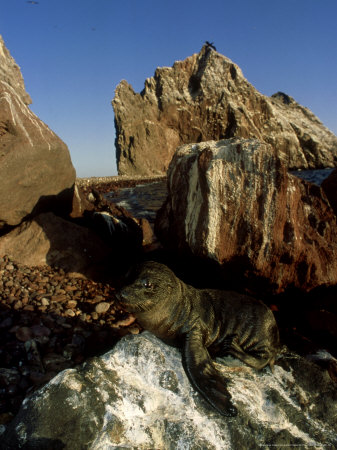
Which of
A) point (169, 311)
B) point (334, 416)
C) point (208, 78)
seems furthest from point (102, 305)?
point (208, 78)

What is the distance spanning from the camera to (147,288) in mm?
2877

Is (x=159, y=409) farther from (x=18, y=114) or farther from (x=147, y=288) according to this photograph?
(x=18, y=114)

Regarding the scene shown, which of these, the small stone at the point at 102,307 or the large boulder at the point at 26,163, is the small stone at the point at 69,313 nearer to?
the small stone at the point at 102,307

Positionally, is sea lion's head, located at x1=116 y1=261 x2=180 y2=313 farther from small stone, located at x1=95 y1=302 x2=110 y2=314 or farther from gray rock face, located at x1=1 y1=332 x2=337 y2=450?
small stone, located at x1=95 y1=302 x2=110 y2=314

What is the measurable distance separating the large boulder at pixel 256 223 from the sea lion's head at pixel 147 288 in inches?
45.8

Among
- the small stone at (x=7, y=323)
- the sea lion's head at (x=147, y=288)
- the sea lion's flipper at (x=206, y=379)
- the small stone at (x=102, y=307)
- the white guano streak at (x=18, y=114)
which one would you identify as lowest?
the small stone at (x=102, y=307)

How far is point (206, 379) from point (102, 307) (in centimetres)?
211

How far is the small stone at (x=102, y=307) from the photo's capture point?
408 centimetres

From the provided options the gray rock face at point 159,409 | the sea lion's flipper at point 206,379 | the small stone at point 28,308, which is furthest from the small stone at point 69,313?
the sea lion's flipper at point 206,379

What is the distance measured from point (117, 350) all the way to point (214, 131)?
44382 mm

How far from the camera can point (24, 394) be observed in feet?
8.40

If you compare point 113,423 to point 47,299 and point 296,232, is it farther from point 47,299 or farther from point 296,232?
point 296,232

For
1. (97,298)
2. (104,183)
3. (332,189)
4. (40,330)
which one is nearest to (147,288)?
(40,330)

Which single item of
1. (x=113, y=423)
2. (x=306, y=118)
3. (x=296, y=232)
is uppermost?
(x=306, y=118)
